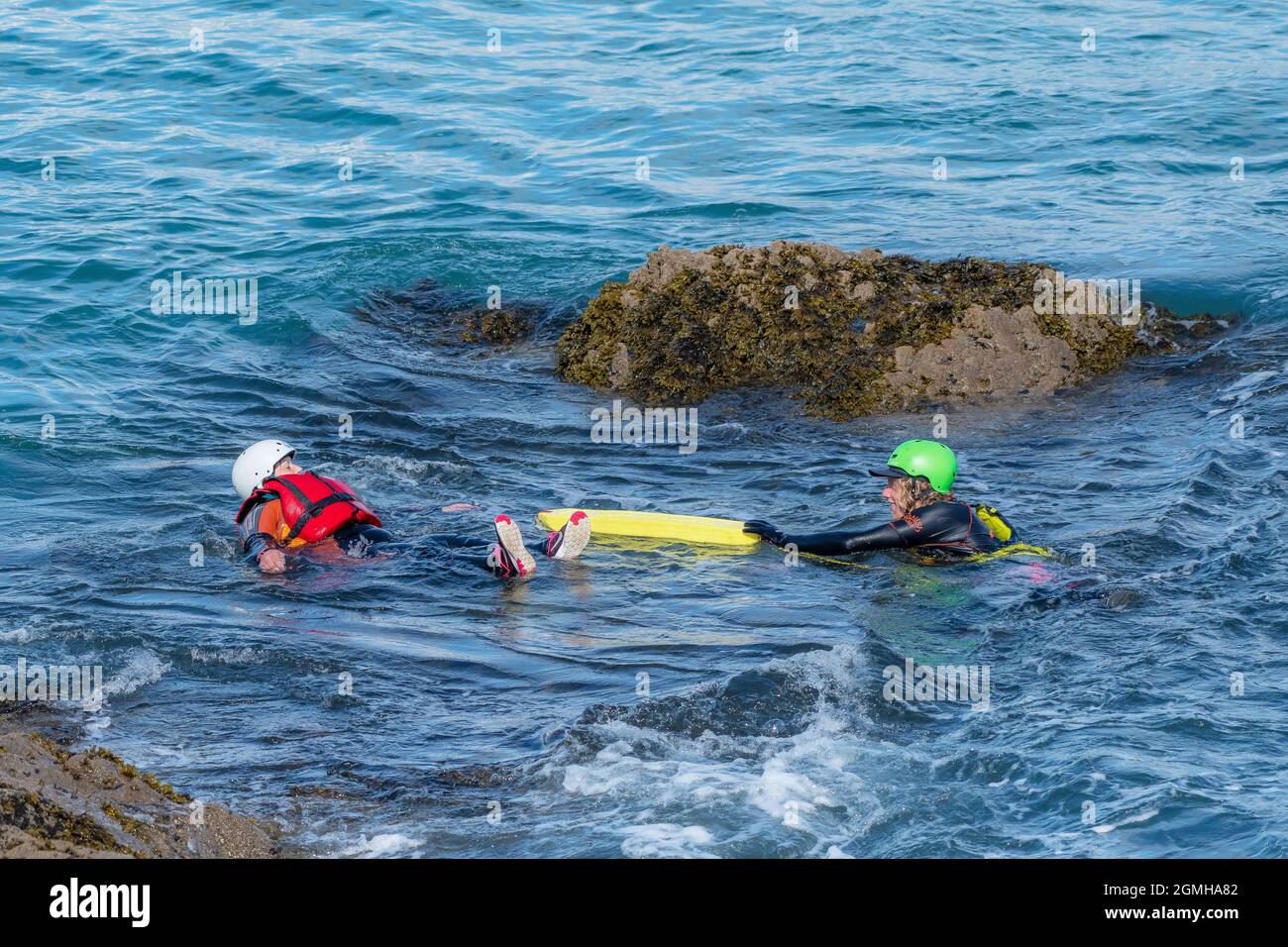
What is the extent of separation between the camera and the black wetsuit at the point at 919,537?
31.3 feet

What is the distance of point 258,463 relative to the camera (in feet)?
33.6

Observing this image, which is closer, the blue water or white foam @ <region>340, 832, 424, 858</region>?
white foam @ <region>340, 832, 424, 858</region>

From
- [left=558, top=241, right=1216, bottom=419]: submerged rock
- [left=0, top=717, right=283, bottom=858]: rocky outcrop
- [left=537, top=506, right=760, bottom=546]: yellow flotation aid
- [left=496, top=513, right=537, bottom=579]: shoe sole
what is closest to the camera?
[left=0, top=717, right=283, bottom=858]: rocky outcrop

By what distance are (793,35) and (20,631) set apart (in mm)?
18955

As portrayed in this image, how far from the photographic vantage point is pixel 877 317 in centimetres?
1316

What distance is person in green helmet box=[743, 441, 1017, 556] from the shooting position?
31.3 ft

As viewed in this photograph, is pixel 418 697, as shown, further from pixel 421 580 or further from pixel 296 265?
pixel 296 265

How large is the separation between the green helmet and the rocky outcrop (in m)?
5.23

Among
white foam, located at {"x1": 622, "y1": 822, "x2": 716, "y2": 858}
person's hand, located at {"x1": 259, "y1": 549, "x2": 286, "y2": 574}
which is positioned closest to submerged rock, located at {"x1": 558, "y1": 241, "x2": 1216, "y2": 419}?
person's hand, located at {"x1": 259, "y1": 549, "x2": 286, "y2": 574}

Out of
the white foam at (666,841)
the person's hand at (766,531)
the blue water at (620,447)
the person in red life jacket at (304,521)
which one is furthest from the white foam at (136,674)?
the person's hand at (766,531)

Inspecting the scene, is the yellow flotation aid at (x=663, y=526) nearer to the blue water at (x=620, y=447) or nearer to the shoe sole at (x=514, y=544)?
the blue water at (x=620, y=447)

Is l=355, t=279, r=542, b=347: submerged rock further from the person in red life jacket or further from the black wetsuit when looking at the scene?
the black wetsuit

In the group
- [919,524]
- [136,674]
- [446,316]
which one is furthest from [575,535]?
[446,316]
